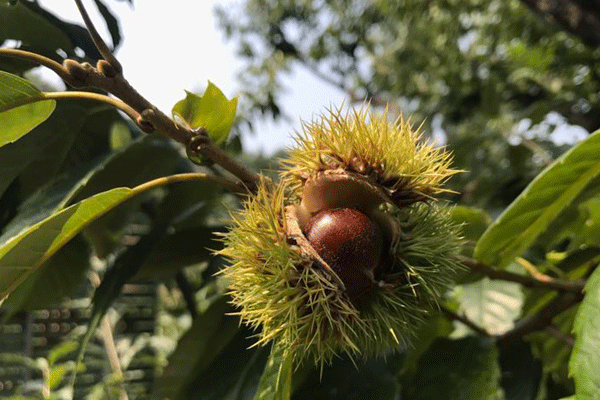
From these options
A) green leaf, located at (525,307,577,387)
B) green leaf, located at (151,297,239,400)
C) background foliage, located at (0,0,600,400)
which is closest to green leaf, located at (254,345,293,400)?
background foliage, located at (0,0,600,400)

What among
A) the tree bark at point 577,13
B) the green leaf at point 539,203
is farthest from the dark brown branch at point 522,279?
the tree bark at point 577,13

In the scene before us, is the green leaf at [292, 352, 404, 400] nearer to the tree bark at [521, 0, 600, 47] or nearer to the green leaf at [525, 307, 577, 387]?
the green leaf at [525, 307, 577, 387]

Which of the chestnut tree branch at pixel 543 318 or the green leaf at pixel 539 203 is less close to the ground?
the green leaf at pixel 539 203

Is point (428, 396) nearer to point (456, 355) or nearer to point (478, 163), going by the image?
point (456, 355)

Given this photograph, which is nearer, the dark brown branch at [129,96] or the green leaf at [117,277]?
the dark brown branch at [129,96]

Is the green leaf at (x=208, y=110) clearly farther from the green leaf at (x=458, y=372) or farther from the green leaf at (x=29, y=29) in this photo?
the green leaf at (x=458, y=372)
